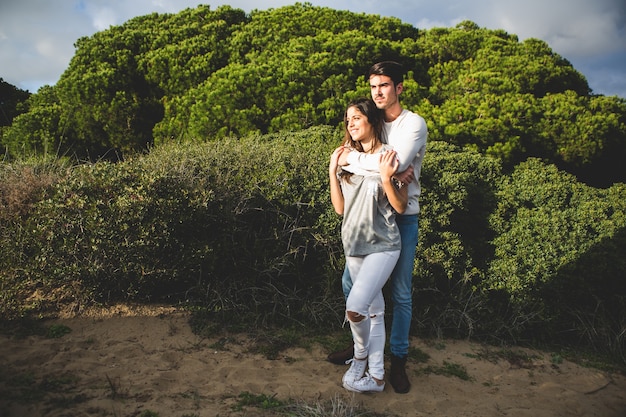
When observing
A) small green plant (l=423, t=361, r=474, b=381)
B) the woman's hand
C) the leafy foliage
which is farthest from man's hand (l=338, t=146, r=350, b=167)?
the leafy foliage

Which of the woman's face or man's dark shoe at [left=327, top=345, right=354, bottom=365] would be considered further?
man's dark shoe at [left=327, top=345, right=354, bottom=365]

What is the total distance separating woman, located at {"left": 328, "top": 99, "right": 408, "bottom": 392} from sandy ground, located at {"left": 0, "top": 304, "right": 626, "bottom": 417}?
464mm

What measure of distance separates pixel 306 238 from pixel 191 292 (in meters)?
1.29

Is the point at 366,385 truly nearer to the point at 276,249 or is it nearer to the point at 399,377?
the point at 399,377

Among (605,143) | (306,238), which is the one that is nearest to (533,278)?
(306,238)

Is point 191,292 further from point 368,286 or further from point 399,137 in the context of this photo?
point 399,137

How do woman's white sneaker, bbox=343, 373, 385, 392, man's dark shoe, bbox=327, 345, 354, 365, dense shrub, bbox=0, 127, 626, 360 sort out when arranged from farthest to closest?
dense shrub, bbox=0, 127, 626, 360 → man's dark shoe, bbox=327, 345, 354, 365 → woman's white sneaker, bbox=343, 373, 385, 392

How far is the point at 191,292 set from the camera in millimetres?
4539

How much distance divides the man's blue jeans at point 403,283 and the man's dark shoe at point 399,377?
0.21 ft

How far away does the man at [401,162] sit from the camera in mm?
2902

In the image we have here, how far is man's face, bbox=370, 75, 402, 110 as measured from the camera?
9.98 feet

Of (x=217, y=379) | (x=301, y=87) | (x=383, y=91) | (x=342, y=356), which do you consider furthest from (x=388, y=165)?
(x=301, y=87)

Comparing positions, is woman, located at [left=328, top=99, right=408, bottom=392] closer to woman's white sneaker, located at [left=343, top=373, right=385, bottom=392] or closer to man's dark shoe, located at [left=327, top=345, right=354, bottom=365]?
woman's white sneaker, located at [left=343, top=373, right=385, bottom=392]

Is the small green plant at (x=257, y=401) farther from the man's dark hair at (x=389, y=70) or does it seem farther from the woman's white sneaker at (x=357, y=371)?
the man's dark hair at (x=389, y=70)
